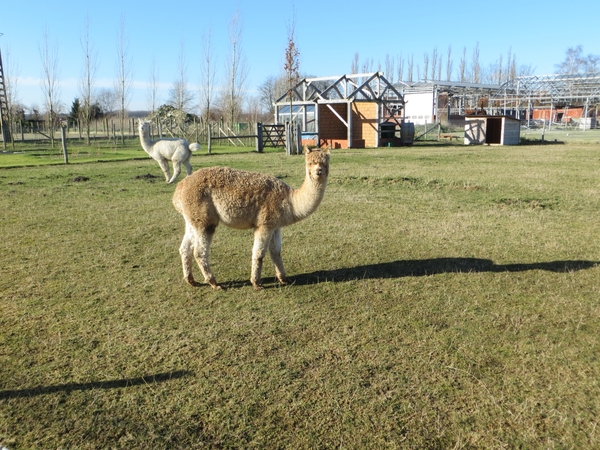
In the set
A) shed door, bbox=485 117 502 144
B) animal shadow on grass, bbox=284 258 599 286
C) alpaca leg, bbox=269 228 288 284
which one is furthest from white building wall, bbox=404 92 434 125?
alpaca leg, bbox=269 228 288 284

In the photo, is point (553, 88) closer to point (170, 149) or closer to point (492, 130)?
point (492, 130)

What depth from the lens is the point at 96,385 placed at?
4.20 meters

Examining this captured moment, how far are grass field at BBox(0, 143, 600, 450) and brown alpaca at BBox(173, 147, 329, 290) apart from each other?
0.72 m

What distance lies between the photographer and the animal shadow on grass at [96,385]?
4.06 meters

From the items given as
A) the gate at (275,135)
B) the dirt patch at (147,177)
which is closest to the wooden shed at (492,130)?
the gate at (275,135)

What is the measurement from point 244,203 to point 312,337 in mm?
1991

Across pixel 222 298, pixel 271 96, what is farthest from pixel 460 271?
pixel 271 96

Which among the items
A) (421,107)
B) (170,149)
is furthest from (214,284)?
(421,107)

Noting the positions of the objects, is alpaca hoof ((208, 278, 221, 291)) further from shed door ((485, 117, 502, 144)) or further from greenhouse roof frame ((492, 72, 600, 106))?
greenhouse roof frame ((492, 72, 600, 106))

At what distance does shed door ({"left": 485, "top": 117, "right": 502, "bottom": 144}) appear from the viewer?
34438 millimetres

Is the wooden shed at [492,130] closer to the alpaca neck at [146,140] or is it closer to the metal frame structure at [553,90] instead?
Answer: the alpaca neck at [146,140]

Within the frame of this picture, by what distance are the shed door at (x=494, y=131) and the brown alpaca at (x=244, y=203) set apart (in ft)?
104

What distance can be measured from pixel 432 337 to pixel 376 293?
1313mm

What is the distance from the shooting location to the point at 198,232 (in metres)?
6.23
